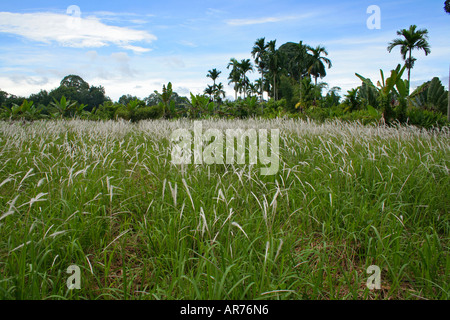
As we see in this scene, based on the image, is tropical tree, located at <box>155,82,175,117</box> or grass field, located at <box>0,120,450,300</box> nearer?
grass field, located at <box>0,120,450,300</box>

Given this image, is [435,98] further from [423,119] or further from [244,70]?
[244,70]

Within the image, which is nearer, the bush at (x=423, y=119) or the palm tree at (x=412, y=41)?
the bush at (x=423, y=119)

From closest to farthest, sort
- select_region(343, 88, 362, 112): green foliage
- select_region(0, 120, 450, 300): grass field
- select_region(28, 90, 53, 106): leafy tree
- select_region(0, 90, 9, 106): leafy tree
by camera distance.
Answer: select_region(0, 120, 450, 300): grass field → select_region(343, 88, 362, 112): green foliage → select_region(0, 90, 9, 106): leafy tree → select_region(28, 90, 53, 106): leafy tree

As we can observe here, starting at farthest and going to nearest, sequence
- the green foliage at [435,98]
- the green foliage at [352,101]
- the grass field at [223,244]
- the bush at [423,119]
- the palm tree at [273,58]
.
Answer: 1. the palm tree at [273,58]
2. the green foliage at [352,101]
3. the green foliage at [435,98]
4. the bush at [423,119]
5. the grass field at [223,244]

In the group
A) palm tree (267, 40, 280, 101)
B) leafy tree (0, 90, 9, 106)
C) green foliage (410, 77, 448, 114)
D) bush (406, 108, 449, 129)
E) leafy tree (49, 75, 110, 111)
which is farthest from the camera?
leafy tree (49, 75, 110, 111)

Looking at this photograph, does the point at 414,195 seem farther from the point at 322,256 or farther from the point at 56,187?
the point at 56,187

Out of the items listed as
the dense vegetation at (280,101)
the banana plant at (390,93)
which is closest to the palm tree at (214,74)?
the dense vegetation at (280,101)

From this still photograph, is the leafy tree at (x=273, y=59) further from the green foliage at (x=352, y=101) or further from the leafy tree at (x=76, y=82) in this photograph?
the leafy tree at (x=76, y=82)

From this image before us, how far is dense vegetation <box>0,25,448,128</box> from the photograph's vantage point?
33.1 feet

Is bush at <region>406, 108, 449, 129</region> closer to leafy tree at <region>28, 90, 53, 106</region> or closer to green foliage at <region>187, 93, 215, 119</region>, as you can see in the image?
green foliage at <region>187, 93, 215, 119</region>

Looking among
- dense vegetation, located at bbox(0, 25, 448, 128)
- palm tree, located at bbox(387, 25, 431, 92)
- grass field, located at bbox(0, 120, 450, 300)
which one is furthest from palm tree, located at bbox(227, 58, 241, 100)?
grass field, located at bbox(0, 120, 450, 300)

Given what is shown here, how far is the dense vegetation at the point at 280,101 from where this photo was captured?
10.1 meters
